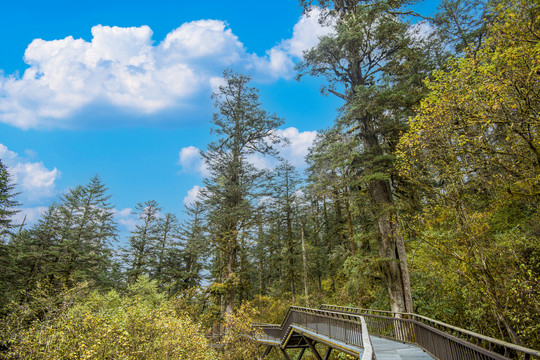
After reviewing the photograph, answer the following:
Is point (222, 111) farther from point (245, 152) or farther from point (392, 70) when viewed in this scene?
point (392, 70)

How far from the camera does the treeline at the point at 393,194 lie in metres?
6.65

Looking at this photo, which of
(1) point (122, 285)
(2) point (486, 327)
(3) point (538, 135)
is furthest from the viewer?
(1) point (122, 285)

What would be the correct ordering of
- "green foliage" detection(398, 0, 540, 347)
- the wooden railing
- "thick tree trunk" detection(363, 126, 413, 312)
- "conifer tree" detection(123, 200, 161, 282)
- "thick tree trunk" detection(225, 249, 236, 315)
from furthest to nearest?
"conifer tree" detection(123, 200, 161, 282)
"thick tree trunk" detection(225, 249, 236, 315)
"thick tree trunk" detection(363, 126, 413, 312)
the wooden railing
"green foliage" detection(398, 0, 540, 347)

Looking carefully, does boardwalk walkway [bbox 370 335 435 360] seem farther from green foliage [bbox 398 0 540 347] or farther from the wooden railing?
green foliage [bbox 398 0 540 347]

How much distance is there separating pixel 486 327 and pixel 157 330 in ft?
37.1

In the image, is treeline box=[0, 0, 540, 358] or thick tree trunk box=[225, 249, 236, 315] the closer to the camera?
treeline box=[0, 0, 540, 358]

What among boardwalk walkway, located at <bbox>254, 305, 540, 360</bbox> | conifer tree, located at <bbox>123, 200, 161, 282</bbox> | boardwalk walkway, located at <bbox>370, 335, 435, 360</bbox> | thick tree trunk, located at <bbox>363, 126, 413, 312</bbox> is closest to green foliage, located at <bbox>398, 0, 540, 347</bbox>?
boardwalk walkway, located at <bbox>254, 305, 540, 360</bbox>

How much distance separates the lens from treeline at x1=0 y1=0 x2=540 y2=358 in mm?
6652

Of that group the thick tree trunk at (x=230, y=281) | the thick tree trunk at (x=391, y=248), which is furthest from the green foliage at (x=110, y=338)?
the thick tree trunk at (x=391, y=248)

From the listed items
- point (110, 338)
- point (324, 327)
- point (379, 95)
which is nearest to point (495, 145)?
point (379, 95)

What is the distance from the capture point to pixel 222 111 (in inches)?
806

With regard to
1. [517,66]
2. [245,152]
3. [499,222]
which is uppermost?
[245,152]

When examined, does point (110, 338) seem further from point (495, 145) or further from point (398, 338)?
point (495, 145)

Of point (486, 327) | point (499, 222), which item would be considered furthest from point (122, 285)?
point (499, 222)
